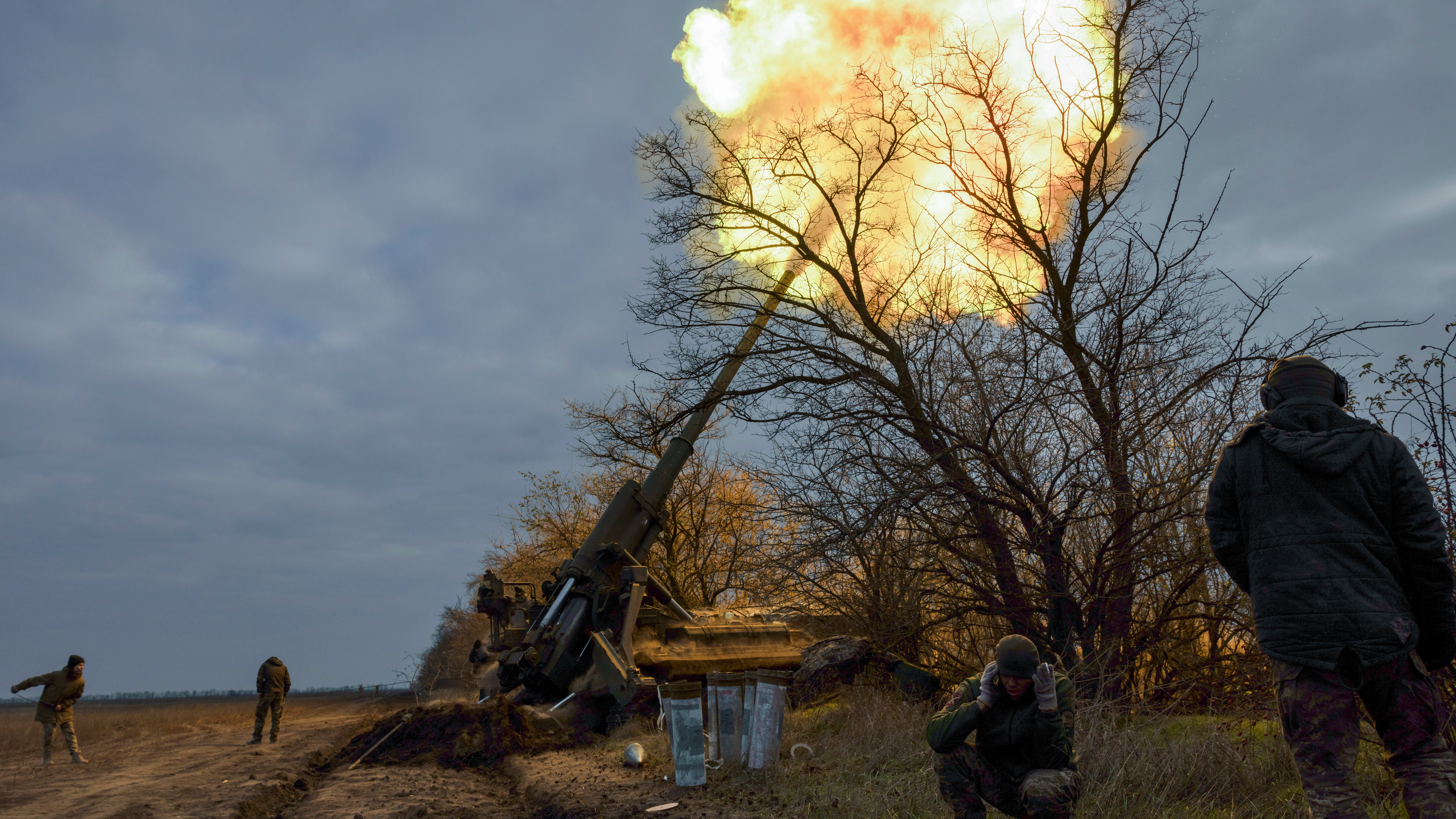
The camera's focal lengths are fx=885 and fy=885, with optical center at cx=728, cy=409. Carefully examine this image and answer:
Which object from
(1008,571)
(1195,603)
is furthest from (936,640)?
(1195,603)

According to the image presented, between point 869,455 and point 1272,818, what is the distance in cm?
451

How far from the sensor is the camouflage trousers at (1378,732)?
11.6 ft

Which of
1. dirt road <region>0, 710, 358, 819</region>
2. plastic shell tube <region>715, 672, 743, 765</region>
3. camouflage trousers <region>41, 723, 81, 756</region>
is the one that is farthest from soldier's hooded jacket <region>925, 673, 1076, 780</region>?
camouflage trousers <region>41, 723, 81, 756</region>

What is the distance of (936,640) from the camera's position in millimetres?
10664

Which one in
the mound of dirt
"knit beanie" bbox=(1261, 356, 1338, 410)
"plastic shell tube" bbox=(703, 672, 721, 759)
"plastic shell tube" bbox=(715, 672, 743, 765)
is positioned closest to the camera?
"knit beanie" bbox=(1261, 356, 1338, 410)

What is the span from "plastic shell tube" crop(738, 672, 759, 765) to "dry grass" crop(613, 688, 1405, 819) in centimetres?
28

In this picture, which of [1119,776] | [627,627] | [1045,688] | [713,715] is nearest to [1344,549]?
[1045,688]

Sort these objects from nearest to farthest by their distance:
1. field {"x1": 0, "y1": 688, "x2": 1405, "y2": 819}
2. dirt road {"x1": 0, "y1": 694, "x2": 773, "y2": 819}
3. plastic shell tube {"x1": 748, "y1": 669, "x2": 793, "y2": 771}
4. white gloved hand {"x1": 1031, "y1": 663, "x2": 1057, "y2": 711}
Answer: white gloved hand {"x1": 1031, "y1": 663, "x2": 1057, "y2": 711}, field {"x1": 0, "y1": 688, "x2": 1405, "y2": 819}, dirt road {"x1": 0, "y1": 694, "x2": 773, "y2": 819}, plastic shell tube {"x1": 748, "y1": 669, "x2": 793, "y2": 771}

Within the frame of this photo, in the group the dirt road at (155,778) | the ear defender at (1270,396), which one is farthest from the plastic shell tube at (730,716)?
the ear defender at (1270,396)

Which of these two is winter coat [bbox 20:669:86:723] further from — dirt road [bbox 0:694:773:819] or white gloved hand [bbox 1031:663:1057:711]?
white gloved hand [bbox 1031:663:1057:711]

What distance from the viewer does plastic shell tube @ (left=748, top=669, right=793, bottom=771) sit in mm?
7891

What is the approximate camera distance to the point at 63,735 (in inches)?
582

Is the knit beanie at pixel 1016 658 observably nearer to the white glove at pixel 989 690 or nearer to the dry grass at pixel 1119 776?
the white glove at pixel 989 690

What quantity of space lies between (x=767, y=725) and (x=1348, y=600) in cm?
532
